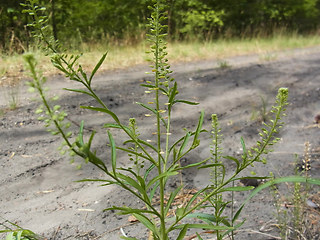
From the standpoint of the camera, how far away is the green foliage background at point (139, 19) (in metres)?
6.27

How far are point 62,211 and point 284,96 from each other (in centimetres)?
159

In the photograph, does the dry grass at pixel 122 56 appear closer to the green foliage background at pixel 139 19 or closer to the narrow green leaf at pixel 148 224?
the green foliage background at pixel 139 19

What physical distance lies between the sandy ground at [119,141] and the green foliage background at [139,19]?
1.04m

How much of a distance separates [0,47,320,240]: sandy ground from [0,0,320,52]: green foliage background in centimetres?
104

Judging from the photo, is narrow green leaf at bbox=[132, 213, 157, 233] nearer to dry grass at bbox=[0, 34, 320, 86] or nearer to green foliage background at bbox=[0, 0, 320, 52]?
dry grass at bbox=[0, 34, 320, 86]

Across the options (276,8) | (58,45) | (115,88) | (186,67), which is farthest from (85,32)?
(276,8)

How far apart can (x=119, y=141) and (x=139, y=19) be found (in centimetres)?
772

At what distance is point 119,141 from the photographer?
9.91 feet

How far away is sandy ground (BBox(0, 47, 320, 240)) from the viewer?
6.45 feet

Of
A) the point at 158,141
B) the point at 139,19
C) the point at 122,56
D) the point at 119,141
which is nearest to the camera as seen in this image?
the point at 158,141

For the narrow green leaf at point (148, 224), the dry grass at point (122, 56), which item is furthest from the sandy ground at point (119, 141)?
the narrow green leaf at point (148, 224)

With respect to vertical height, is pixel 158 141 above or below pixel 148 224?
above

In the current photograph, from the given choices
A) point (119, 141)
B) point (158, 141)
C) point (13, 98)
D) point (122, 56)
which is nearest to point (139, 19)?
point (122, 56)

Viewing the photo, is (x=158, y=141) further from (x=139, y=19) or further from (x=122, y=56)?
(x=139, y=19)
